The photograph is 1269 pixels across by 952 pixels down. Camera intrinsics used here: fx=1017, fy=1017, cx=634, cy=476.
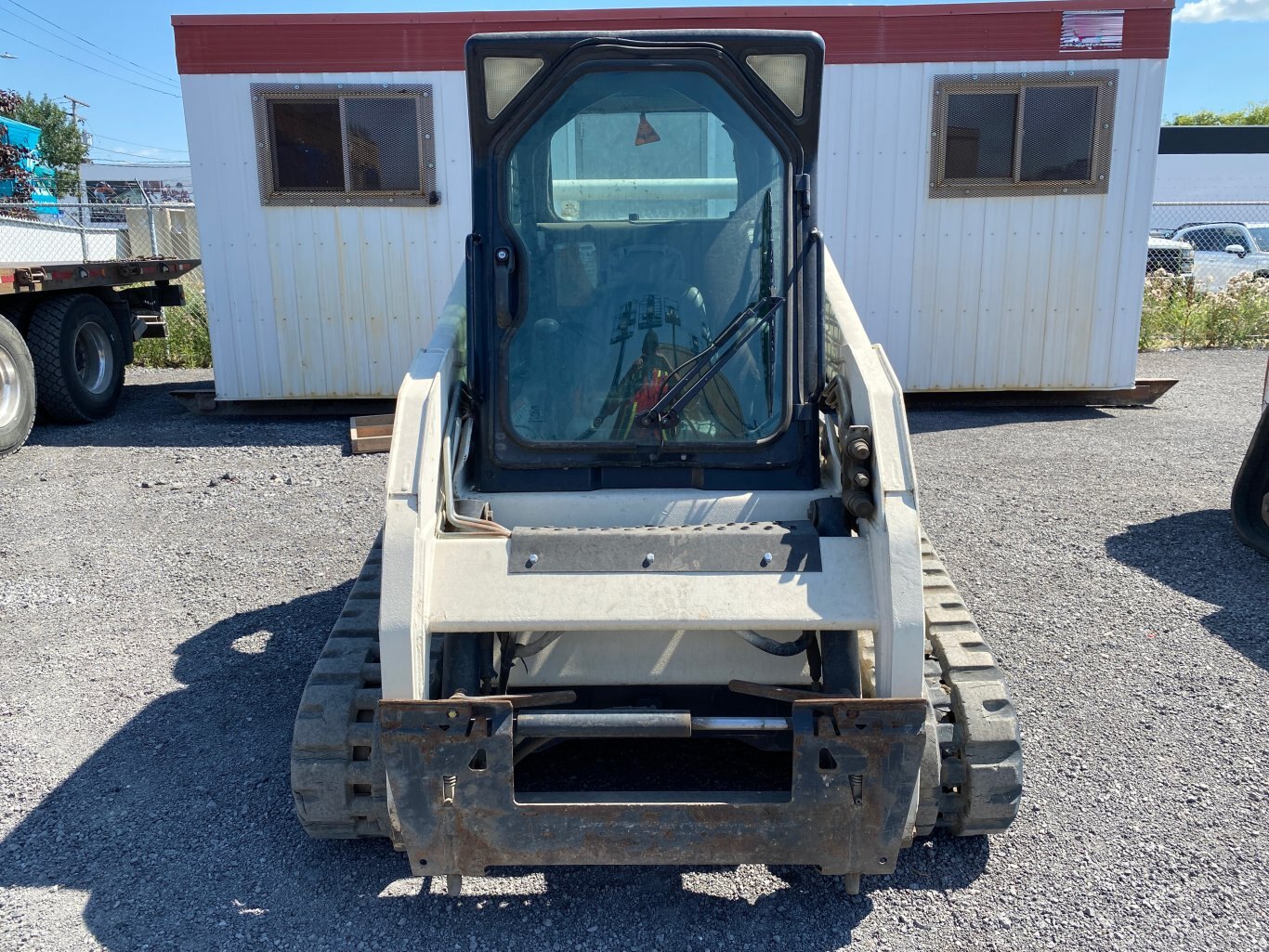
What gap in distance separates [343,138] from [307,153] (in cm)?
38

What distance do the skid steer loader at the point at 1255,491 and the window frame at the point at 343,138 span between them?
6.74 meters

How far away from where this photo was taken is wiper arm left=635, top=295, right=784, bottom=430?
3.36 metres

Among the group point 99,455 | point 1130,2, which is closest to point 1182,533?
point 1130,2

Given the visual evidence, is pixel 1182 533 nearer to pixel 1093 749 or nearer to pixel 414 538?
pixel 1093 749

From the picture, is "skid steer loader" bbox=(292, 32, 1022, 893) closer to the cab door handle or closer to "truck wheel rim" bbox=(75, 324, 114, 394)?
the cab door handle

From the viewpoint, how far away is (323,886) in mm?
3047

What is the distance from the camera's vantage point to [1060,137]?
30.1 ft

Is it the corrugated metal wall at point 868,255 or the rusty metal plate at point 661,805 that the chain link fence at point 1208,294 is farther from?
the rusty metal plate at point 661,805

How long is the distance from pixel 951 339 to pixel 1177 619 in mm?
5094

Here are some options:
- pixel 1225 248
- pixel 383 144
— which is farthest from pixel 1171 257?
pixel 383 144

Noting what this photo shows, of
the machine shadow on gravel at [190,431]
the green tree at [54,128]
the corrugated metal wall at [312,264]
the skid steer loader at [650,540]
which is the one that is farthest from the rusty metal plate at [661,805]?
the green tree at [54,128]

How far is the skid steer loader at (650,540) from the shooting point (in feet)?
8.76

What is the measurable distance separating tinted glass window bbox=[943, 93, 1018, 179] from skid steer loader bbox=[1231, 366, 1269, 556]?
4.01 meters

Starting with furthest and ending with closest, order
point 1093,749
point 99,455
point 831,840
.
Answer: point 99,455 → point 1093,749 → point 831,840
